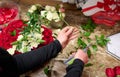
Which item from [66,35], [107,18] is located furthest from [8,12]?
[107,18]

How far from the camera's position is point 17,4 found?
133cm

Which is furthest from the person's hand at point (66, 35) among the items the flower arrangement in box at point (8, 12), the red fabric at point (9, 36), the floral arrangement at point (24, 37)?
the flower arrangement in box at point (8, 12)

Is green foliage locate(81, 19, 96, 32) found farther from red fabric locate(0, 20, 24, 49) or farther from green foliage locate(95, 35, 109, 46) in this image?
red fabric locate(0, 20, 24, 49)

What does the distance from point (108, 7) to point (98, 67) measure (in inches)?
12.9

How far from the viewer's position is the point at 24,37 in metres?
1.00

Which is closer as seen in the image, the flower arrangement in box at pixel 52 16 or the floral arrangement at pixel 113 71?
the floral arrangement at pixel 113 71

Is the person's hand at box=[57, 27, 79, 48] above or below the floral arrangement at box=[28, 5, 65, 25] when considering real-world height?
below

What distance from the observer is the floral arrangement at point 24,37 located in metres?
0.99

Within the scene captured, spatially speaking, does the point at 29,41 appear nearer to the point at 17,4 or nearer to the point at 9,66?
the point at 9,66

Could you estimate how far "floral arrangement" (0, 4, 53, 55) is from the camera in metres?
0.99

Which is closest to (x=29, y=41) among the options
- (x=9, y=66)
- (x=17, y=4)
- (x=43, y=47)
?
(x=43, y=47)

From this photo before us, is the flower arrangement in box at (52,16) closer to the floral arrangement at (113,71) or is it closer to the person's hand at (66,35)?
the person's hand at (66,35)

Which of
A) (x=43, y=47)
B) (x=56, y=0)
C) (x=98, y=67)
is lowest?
(x=98, y=67)

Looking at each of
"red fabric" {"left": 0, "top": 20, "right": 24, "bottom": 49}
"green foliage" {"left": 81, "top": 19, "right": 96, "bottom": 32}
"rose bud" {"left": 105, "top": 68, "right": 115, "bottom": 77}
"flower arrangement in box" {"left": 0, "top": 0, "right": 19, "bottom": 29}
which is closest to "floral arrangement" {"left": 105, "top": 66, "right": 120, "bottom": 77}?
"rose bud" {"left": 105, "top": 68, "right": 115, "bottom": 77}
